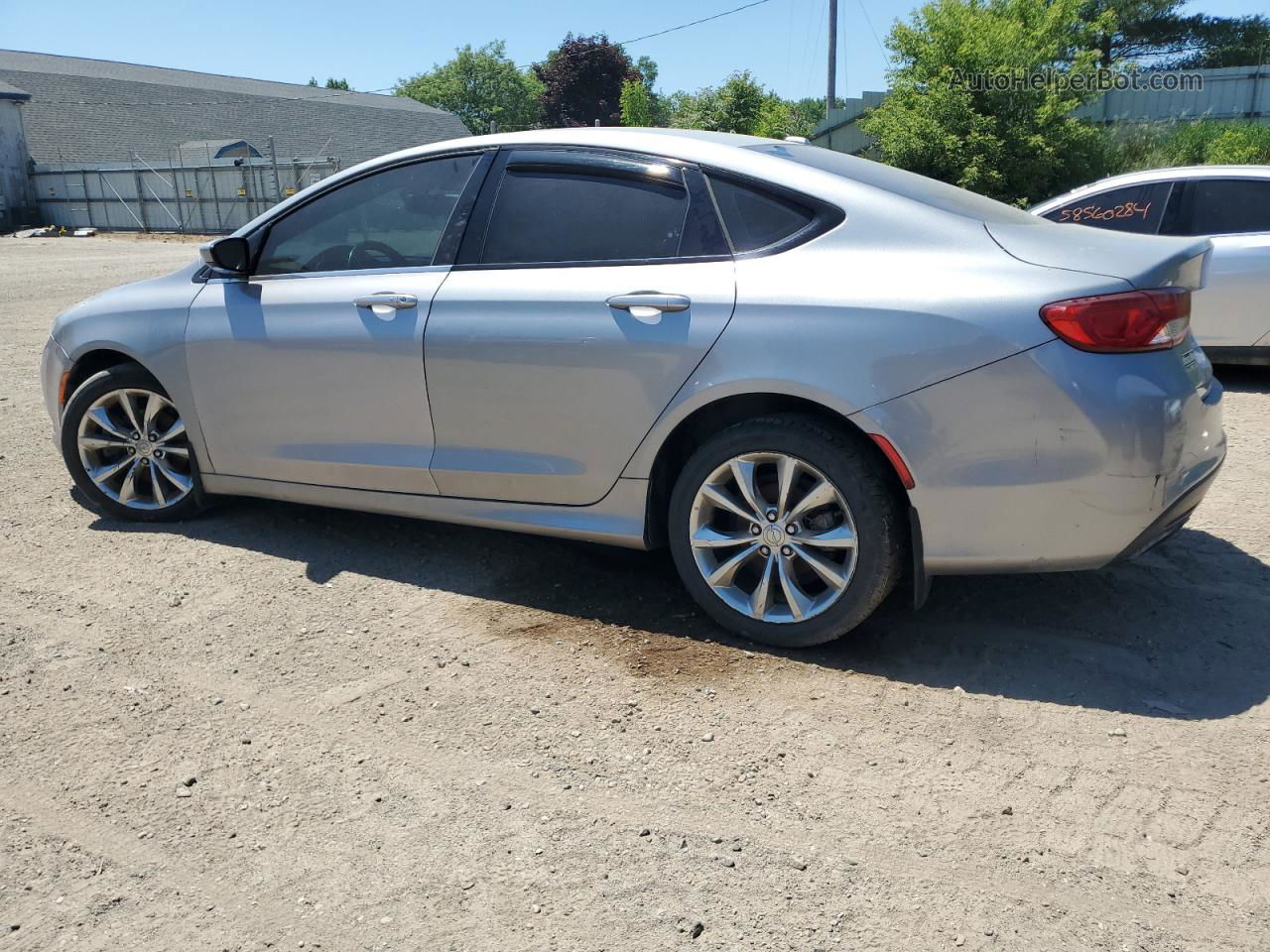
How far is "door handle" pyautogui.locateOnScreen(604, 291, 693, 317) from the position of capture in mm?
3588

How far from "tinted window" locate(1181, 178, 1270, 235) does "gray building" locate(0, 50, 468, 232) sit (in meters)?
26.6

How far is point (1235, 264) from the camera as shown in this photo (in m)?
7.48

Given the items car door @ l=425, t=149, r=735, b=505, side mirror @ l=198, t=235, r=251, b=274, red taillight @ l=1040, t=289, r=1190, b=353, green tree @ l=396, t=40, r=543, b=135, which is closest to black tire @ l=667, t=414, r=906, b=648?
car door @ l=425, t=149, r=735, b=505

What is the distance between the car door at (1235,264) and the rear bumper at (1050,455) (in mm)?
4823

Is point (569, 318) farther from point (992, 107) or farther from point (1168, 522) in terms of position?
point (992, 107)

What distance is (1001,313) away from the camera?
317 centimetres

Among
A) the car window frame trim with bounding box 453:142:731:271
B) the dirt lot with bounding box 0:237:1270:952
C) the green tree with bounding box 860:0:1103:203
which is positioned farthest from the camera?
the green tree with bounding box 860:0:1103:203

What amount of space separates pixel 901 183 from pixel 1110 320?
0.97 metres

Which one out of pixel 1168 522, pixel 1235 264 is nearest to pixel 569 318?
pixel 1168 522

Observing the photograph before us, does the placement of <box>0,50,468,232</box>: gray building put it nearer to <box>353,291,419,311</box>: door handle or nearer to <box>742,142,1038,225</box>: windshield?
<box>353,291,419,311</box>: door handle

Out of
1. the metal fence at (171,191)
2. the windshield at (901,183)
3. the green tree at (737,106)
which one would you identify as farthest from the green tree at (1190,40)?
the windshield at (901,183)

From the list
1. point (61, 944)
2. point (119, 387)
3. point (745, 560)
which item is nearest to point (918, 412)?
point (745, 560)

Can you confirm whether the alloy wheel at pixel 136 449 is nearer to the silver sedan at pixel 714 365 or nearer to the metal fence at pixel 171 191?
the silver sedan at pixel 714 365

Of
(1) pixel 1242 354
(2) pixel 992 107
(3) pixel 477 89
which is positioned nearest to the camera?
(1) pixel 1242 354
